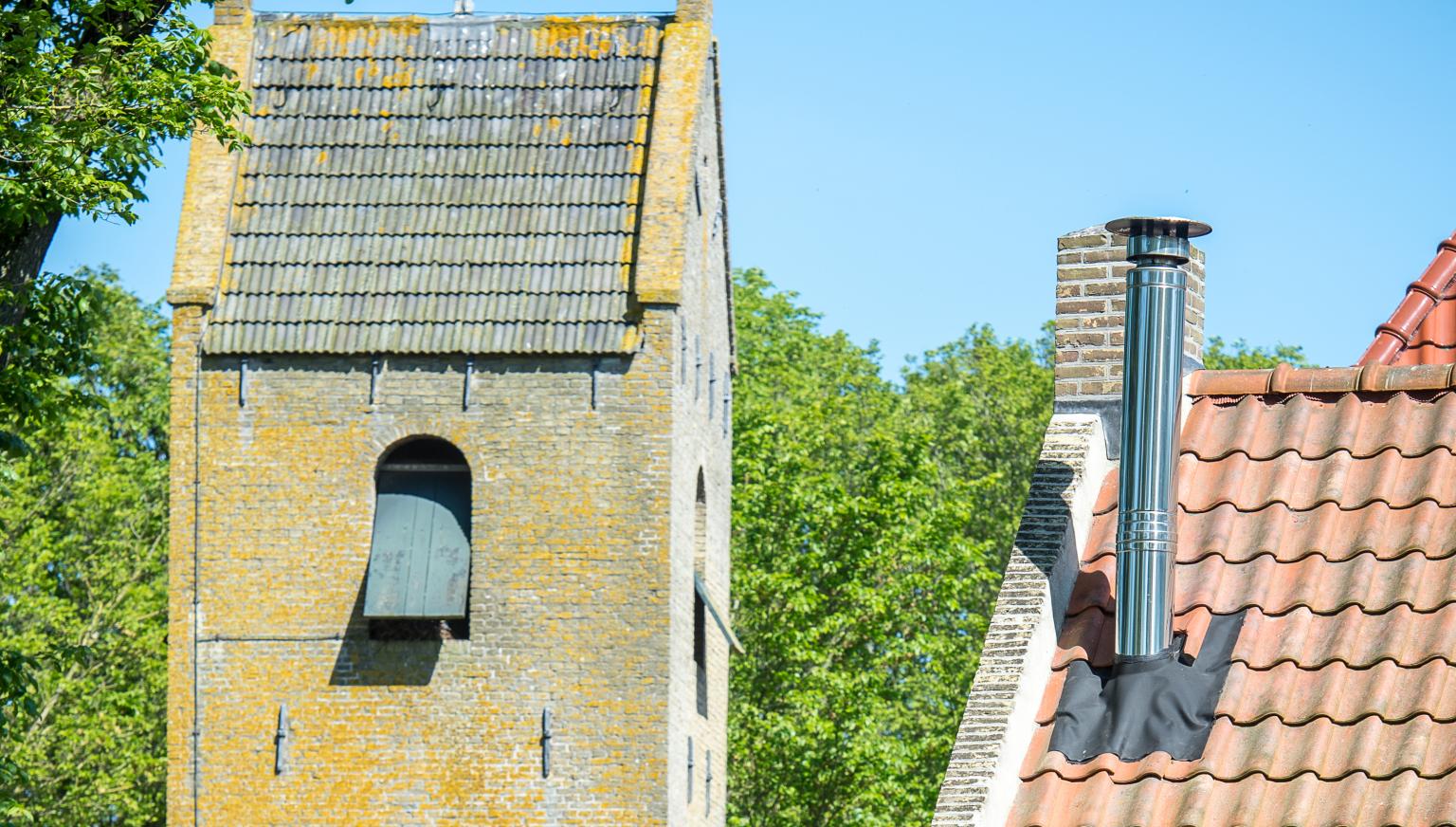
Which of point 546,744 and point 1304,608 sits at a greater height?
point 546,744

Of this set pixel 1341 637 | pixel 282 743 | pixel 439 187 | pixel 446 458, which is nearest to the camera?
pixel 1341 637

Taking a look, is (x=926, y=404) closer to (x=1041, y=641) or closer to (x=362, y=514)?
(x=362, y=514)

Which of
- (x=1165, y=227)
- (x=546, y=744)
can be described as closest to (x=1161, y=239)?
(x=1165, y=227)

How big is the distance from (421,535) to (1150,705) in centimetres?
1325

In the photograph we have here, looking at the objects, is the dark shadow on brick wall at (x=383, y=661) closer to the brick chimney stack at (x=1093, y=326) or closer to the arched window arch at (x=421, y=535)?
the arched window arch at (x=421, y=535)

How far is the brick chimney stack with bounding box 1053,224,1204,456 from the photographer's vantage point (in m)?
8.96

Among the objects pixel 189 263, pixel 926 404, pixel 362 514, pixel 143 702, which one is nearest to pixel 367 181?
pixel 189 263

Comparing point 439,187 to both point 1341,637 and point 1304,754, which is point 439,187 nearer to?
point 1341,637

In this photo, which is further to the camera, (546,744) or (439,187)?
(439,187)

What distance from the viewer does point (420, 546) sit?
2020cm

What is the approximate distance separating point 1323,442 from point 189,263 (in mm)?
14089

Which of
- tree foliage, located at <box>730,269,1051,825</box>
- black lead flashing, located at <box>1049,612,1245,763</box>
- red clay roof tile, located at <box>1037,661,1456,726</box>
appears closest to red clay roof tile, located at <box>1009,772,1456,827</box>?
black lead flashing, located at <box>1049,612,1245,763</box>

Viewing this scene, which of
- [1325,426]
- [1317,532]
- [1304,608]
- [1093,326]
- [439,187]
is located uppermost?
[439,187]

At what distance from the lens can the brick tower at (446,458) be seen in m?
19.8
